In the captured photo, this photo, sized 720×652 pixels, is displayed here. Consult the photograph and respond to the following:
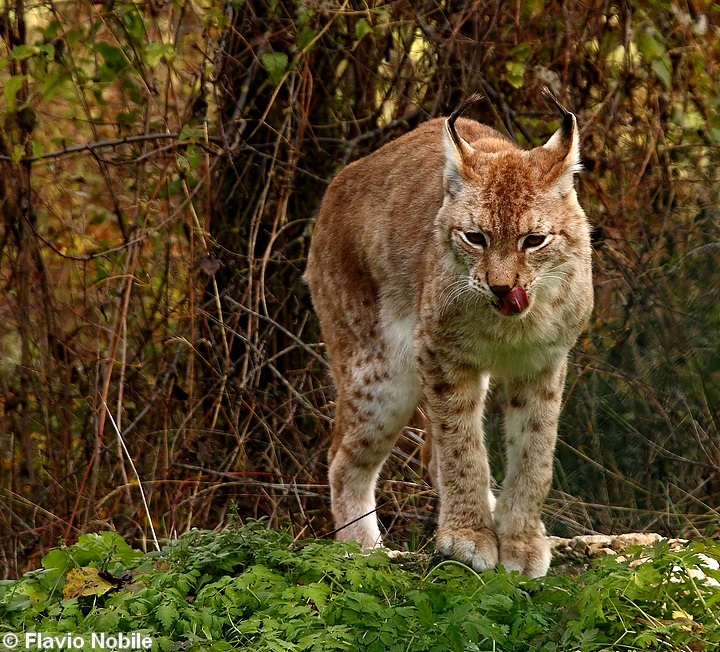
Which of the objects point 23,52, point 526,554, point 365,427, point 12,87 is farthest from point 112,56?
point 526,554

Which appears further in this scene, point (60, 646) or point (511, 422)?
point (511, 422)

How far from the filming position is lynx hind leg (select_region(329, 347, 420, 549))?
474 centimetres

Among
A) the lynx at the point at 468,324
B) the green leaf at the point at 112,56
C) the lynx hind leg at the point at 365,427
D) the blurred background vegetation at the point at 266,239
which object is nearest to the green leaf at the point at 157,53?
the blurred background vegetation at the point at 266,239

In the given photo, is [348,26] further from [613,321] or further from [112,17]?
[613,321]

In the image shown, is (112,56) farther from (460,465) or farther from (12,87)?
(460,465)

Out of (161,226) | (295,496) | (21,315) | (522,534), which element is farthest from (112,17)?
(522,534)

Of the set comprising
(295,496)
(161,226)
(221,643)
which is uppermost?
(161,226)

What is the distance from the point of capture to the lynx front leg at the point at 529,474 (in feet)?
13.6

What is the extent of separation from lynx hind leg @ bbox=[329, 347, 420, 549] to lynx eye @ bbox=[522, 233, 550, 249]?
3.29ft

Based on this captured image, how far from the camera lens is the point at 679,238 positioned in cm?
608

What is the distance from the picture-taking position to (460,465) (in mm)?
4188

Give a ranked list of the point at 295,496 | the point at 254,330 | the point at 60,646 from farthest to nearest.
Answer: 1. the point at 254,330
2. the point at 295,496
3. the point at 60,646

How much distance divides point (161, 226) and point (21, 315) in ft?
3.02

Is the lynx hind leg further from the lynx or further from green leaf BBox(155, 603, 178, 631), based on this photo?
green leaf BBox(155, 603, 178, 631)
